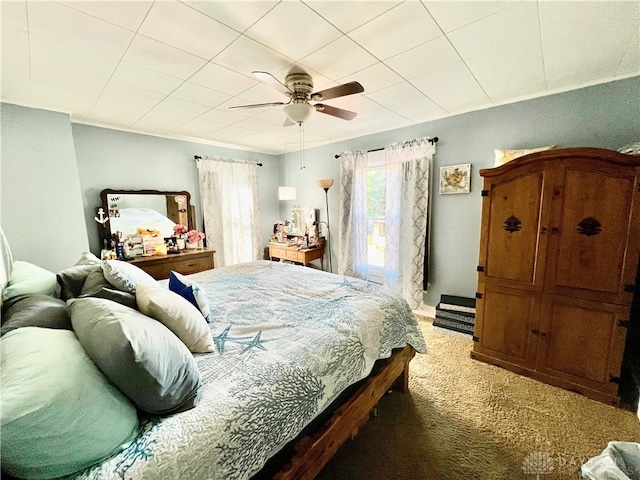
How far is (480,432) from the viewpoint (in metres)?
1.63

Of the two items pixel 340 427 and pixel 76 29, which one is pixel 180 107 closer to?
pixel 76 29

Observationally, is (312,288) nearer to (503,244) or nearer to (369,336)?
(369,336)

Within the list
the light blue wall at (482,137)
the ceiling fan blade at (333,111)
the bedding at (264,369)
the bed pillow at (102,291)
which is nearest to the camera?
the bedding at (264,369)

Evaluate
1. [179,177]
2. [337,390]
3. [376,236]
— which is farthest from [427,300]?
[179,177]

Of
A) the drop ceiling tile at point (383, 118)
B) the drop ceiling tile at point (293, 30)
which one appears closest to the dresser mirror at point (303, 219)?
the drop ceiling tile at point (383, 118)

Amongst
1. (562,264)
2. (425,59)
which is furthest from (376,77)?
(562,264)

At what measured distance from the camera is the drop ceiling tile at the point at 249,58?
1.64 m

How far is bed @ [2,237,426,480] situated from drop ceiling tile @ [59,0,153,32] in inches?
53.2

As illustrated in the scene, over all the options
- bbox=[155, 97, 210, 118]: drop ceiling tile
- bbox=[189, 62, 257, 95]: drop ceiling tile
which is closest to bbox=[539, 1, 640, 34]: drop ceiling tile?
bbox=[189, 62, 257, 95]: drop ceiling tile

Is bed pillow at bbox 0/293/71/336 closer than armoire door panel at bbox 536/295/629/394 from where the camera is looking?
Yes

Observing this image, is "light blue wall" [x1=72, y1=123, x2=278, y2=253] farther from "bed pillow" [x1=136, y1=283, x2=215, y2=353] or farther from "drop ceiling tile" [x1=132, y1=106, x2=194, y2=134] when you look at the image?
"bed pillow" [x1=136, y1=283, x2=215, y2=353]

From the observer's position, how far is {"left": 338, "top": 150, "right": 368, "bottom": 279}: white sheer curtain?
Result: 12.6 feet

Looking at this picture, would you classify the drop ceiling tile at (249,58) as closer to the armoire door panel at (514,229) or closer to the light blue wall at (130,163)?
the armoire door panel at (514,229)

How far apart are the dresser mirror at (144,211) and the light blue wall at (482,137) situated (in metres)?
2.21
